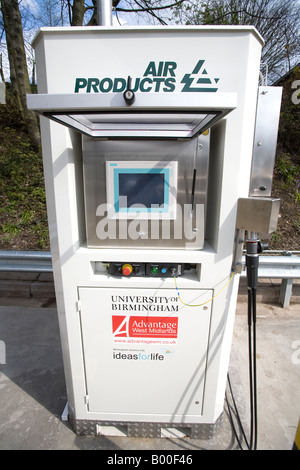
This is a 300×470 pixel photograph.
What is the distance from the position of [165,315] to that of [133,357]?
1.05 feet

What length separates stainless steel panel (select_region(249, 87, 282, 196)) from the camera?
3.62 ft

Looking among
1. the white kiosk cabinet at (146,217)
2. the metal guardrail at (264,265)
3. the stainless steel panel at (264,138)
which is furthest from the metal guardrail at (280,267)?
the stainless steel panel at (264,138)

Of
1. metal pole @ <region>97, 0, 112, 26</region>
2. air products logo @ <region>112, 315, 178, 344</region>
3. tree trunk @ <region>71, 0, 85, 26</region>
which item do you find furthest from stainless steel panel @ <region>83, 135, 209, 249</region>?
tree trunk @ <region>71, 0, 85, 26</region>

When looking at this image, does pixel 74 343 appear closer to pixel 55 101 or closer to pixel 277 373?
pixel 55 101

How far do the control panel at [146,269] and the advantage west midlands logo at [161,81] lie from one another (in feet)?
2.67

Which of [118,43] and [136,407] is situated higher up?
[118,43]

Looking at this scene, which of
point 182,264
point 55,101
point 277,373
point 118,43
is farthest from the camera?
point 277,373

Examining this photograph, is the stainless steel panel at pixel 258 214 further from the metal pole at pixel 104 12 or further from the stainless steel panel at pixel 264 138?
the metal pole at pixel 104 12

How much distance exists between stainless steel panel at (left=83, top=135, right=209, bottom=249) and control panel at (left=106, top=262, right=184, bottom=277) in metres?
0.10

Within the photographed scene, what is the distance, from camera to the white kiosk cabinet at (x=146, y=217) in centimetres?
102

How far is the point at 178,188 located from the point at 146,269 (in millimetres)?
446

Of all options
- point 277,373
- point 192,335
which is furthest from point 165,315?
point 277,373

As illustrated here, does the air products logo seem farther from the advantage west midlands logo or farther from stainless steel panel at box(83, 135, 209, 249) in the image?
the advantage west midlands logo

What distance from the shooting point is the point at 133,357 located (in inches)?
52.7
